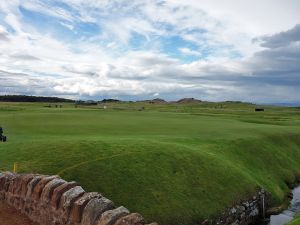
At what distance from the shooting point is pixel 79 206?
15258mm

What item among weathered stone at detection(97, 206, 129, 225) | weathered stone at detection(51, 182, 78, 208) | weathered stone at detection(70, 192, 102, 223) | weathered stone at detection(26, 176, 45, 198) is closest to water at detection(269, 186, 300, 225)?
weathered stone at detection(51, 182, 78, 208)

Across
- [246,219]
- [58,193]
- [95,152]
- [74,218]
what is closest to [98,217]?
[74,218]

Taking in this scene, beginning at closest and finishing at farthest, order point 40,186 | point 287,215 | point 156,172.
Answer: point 40,186, point 156,172, point 287,215

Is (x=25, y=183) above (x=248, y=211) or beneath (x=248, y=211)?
above

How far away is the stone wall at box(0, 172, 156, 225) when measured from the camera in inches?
544

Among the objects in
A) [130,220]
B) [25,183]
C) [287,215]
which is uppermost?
[130,220]

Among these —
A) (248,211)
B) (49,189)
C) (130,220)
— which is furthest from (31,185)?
(248,211)

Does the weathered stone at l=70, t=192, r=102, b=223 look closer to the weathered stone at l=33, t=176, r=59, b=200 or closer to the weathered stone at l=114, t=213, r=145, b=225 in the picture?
the weathered stone at l=114, t=213, r=145, b=225

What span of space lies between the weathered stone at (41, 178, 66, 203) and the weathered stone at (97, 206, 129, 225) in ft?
14.4

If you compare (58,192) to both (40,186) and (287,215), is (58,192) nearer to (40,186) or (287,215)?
(40,186)

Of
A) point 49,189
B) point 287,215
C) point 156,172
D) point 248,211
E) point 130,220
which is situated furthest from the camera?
point 287,215

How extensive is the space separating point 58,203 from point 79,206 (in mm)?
1841

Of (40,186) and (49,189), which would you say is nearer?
(49,189)

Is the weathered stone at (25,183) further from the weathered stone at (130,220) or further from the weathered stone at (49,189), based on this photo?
the weathered stone at (130,220)
